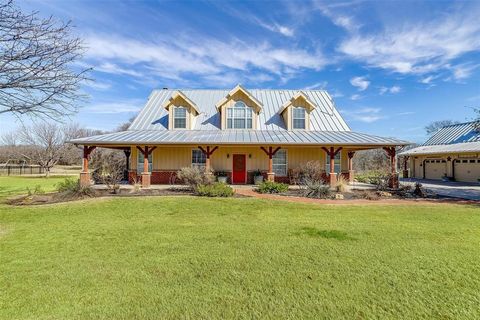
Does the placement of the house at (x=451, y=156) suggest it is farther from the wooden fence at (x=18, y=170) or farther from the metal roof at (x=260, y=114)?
the wooden fence at (x=18, y=170)

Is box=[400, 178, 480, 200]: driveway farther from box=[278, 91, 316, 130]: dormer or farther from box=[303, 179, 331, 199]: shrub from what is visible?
box=[278, 91, 316, 130]: dormer

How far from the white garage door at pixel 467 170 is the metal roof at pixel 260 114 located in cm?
1219

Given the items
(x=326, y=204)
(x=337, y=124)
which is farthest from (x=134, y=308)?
(x=337, y=124)

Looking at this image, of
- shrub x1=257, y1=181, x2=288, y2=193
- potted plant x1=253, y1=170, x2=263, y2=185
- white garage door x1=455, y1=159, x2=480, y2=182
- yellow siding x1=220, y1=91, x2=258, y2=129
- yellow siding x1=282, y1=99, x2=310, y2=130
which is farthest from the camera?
white garage door x1=455, y1=159, x2=480, y2=182

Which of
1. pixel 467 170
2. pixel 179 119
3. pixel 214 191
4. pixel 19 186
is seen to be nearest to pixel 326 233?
pixel 214 191

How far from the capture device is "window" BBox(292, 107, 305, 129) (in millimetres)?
20172

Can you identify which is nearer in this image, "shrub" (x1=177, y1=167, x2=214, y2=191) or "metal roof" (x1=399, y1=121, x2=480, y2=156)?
"shrub" (x1=177, y1=167, x2=214, y2=191)

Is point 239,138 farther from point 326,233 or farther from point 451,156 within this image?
point 451,156

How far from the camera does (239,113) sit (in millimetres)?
20016

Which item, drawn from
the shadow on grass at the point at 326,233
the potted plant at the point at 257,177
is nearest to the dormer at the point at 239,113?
the potted plant at the point at 257,177

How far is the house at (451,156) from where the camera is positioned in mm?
23328

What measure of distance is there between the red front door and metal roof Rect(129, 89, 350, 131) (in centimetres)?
271

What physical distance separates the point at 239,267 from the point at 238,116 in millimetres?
15678

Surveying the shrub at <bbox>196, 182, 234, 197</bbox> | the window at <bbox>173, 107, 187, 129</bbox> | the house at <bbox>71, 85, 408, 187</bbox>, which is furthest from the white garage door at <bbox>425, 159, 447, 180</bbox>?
the window at <bbox>173, 107, 187, 129</bbox>
